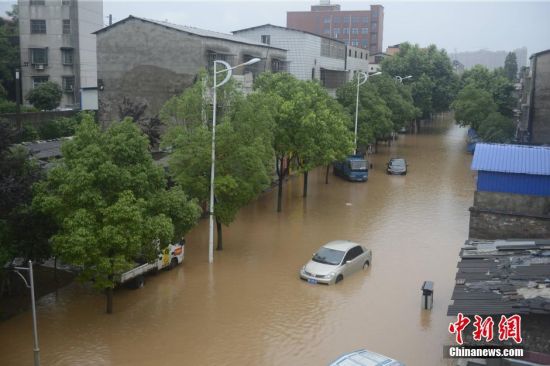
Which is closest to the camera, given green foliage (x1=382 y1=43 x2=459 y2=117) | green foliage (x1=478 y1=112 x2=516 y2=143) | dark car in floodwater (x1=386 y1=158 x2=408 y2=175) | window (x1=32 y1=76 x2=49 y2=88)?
dark car in floodwater (x1=386 y1=158 x2=408 y2=175)

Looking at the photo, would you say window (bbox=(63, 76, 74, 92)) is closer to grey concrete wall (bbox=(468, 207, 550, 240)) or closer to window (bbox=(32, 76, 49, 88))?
window (bbox=(32, 76, 49, 88))

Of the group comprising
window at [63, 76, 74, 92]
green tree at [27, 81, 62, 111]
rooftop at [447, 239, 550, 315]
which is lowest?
rooftop at [447, 239, 550, 315]

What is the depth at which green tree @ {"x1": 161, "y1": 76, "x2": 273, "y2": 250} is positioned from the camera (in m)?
22.8

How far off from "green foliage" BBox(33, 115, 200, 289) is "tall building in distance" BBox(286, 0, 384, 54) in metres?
98.5

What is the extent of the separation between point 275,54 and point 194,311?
33.2 metres

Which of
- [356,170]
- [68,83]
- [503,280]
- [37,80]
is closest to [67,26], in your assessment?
[68,83]

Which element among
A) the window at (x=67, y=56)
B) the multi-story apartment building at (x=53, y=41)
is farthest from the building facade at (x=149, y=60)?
the window at (x=67, y=56)

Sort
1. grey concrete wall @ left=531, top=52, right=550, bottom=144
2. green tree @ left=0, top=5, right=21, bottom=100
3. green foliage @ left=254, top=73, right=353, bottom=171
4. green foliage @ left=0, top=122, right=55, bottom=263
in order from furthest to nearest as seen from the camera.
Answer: green tree @ left=0, top=5, right=21, bottom=100
grey concrete wall @ left=531, top=52, right=550, bottom=144
green foliage @ left=254, top=73, right=353, bottom=171
green foliage @ left=0, top=122, right=55, bottom=263

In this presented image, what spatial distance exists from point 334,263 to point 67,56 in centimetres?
4232

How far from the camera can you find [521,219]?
22078 millimetres

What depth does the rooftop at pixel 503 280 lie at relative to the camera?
11.7 meters

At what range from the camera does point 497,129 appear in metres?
51.8

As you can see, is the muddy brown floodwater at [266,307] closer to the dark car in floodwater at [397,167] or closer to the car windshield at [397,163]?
the dark car in floodwater at [397,167]

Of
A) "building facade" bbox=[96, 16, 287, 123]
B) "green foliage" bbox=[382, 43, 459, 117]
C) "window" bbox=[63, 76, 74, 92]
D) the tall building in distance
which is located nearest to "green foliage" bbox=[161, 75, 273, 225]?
"building facade" bbox=[96, 16, 287, 123]
